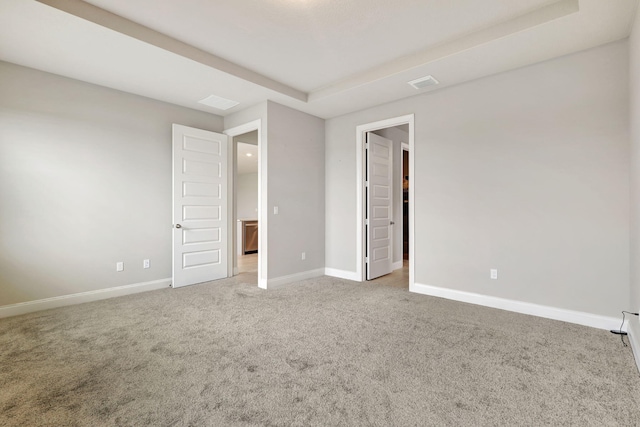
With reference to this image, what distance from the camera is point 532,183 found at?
3221 millimetres

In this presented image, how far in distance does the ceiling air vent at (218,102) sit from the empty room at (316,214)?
0.16ft

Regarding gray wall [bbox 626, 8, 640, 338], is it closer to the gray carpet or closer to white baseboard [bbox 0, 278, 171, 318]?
the gray carpet

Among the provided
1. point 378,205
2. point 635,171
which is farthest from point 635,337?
point 378,205

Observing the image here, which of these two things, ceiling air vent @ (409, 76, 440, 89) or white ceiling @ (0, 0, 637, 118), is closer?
white ceiling @ (0, 0, 637, 118)

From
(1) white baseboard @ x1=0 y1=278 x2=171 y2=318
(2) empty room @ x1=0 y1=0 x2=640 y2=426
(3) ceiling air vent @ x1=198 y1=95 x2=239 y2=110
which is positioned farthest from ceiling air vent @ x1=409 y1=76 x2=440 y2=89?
(1) white baseboard @ x1=0 y1=278 x2=171 y2=318

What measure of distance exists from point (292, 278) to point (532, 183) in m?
3.40

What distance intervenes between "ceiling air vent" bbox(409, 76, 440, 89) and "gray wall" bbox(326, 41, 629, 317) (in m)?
0.29

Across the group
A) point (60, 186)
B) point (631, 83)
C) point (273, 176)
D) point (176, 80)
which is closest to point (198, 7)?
point (176, 80)

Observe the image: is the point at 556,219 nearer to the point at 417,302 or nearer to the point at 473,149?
the point at 473,149

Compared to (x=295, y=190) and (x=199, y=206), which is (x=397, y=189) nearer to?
(x=295, y=190)

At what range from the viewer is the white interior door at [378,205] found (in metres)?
4.88

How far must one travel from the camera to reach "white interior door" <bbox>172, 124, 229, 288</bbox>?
4453 mm

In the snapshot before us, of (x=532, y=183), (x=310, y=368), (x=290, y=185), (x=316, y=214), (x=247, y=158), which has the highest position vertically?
(x=247, y=158)

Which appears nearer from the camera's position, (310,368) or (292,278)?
(310,368)
